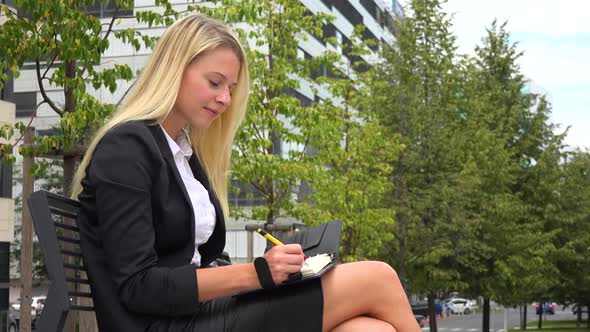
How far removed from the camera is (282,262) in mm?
2490

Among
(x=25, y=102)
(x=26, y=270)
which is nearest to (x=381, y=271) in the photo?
(x=26, y=270)

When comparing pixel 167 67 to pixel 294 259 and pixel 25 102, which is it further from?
pixel 25 102

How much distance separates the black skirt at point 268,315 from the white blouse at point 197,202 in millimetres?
329

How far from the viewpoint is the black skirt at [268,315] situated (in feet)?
8.23

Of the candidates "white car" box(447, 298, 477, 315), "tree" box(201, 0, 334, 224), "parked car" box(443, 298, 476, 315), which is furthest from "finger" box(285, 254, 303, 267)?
"white car" box(447, 298, 477, 315)

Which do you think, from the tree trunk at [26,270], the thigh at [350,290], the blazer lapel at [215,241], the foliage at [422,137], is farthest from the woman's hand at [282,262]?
the foliage at [422,137]

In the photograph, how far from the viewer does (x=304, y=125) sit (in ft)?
51.6

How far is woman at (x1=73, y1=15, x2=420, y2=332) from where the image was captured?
8.28ft

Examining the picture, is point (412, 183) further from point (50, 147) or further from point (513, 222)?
point (50, 147)

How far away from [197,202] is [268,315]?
21.8 inches

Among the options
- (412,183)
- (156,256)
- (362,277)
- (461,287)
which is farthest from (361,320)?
(461,287)

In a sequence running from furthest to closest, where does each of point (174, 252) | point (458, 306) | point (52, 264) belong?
point (458, 306) → point (174, 252) → point (52, 264)

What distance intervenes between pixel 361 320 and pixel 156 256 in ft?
1.87

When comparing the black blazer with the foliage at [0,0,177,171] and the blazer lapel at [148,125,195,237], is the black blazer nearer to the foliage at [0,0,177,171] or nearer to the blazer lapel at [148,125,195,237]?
the blazer lapel at [148,125,195,237]
